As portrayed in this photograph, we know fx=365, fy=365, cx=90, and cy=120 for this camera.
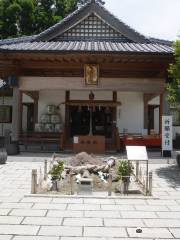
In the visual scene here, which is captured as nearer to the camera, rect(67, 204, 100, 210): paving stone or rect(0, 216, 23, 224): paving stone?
rect(0, 216, 23, 224): paving stone

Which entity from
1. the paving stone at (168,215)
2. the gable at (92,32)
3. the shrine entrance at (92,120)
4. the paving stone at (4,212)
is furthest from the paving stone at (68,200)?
the shrine entrance at (92,120)

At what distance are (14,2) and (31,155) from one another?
1975cm

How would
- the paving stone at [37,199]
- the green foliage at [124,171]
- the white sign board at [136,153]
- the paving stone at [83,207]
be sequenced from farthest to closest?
the white sign board at [136,153] < the green foliage at [124,171] < the paving stone at [37,199] < the paving stone at [83,207]

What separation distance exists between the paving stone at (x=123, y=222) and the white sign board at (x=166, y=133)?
926 cm

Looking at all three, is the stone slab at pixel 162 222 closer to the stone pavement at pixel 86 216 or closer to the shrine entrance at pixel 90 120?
the stone pavement at pixel 86 216

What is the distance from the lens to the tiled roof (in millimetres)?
14945

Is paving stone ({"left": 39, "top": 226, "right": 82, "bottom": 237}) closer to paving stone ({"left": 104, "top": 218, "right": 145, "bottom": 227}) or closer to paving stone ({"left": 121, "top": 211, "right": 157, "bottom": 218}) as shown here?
paving stone ({"left": 104, "top": 218, "right": 145, "bottom": 227})

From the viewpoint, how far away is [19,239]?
5.35 metres

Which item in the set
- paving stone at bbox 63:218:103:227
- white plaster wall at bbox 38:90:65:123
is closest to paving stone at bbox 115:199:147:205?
paving stone at bbox 63:218:103:227

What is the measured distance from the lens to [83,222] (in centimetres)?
627

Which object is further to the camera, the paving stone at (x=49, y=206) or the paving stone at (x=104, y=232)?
the paving stone at (x=49, y=206)

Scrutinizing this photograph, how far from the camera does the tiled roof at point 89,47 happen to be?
14945mm

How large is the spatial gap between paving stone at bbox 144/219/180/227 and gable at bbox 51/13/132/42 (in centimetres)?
1355

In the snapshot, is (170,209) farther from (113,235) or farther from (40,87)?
(40,87)
